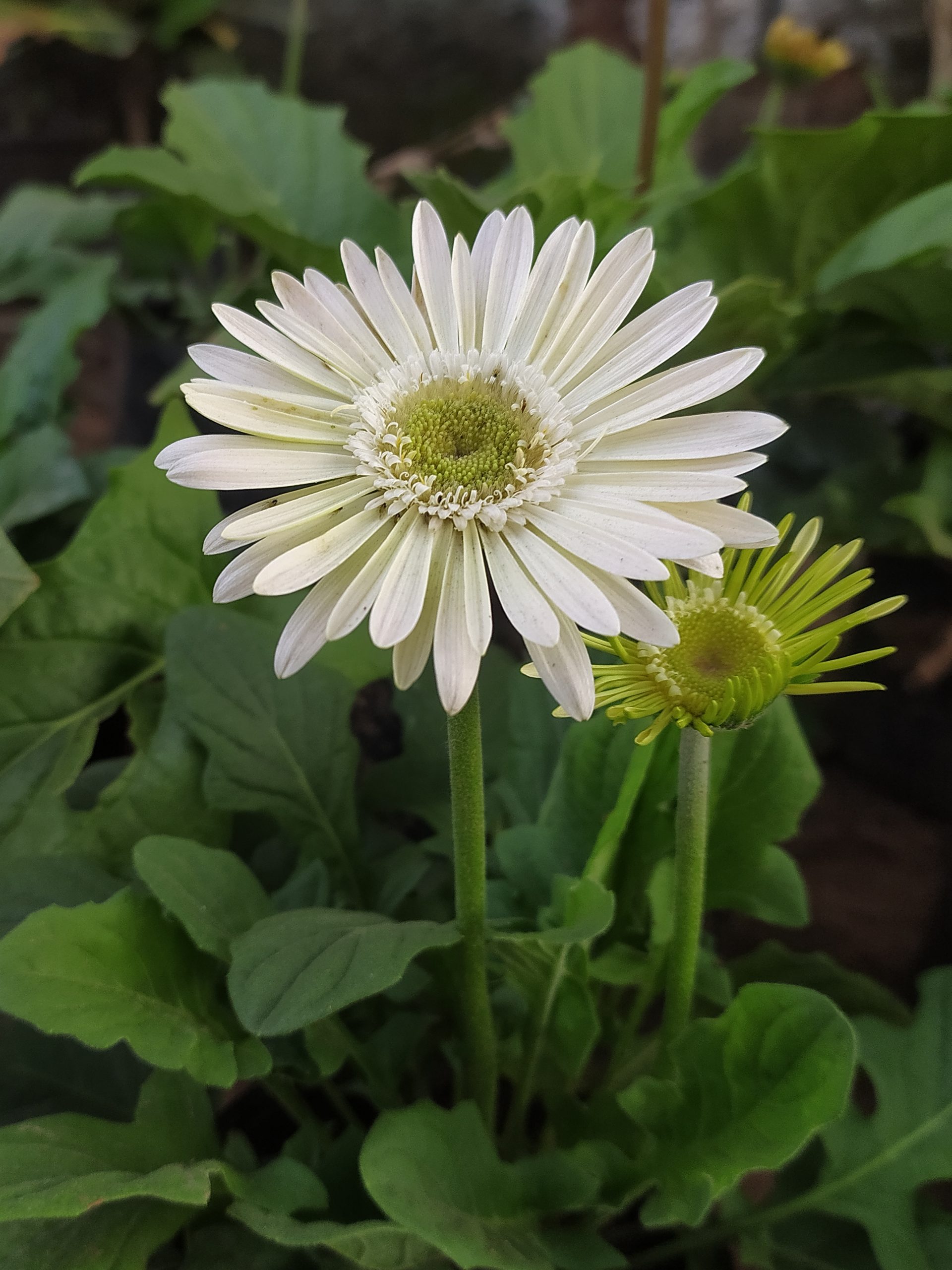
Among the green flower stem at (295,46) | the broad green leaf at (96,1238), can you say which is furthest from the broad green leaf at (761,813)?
the green flower stem at (295,46)

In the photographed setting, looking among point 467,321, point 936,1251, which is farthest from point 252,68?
point 936,1251

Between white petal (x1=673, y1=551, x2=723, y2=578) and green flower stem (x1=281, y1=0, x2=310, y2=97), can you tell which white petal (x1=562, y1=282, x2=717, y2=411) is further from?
green flower stem (x1=281, y1=0, x2=310, y2=97)

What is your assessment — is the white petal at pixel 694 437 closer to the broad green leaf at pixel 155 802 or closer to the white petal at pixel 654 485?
the white petal at pixel 654 485

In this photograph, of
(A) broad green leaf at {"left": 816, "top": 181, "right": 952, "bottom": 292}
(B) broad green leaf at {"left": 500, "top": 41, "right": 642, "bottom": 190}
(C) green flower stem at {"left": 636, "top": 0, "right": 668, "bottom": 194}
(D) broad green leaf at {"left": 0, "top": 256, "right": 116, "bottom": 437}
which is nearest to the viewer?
(A) broad green leaf at {"left": 816, "top": 181, "right": 952, "bottom": 292}

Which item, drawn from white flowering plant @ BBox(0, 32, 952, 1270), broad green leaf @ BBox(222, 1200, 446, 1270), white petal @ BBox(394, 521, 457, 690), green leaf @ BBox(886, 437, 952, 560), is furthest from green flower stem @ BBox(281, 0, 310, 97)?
broad green leaf @ BBox(222, 1200, 446, 1270)

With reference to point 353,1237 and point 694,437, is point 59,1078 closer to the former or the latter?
point 353,1237

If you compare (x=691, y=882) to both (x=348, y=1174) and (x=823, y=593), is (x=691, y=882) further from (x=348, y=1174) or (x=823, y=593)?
(x=348, y=1174)

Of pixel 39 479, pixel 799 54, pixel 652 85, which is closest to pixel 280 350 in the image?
pixel 39 479
